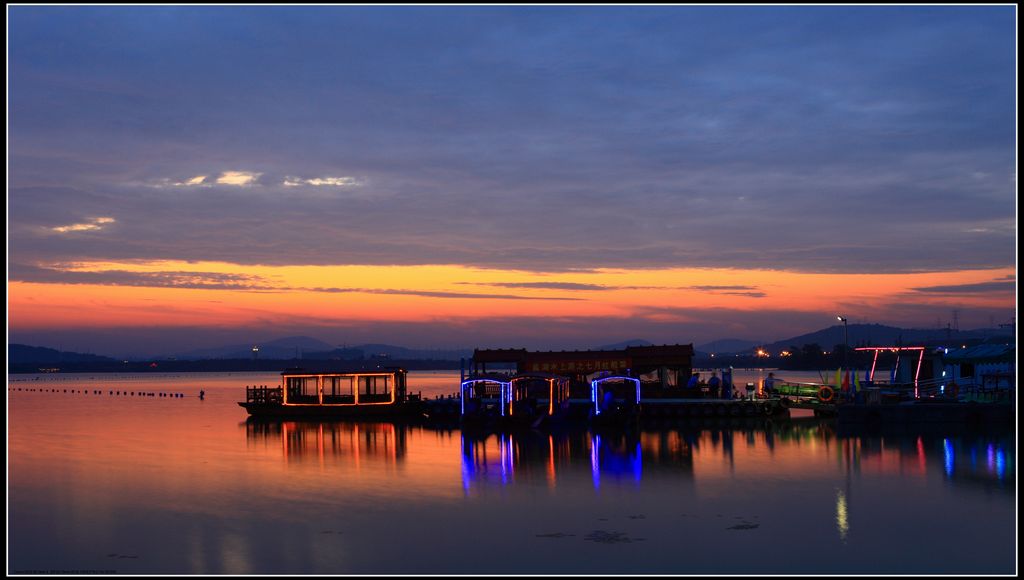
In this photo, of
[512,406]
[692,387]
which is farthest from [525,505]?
[692,387]

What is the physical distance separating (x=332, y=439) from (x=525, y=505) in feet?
68.0

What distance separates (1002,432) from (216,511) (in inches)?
1412

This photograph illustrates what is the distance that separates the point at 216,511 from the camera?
25.3m

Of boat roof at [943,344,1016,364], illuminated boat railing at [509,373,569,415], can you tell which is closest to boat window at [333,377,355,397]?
illuminated boat railing at [509,373,569,415]

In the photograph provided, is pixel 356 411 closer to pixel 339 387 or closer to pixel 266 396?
pixel 339 387

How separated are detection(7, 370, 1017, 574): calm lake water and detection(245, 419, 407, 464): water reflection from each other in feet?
1.03

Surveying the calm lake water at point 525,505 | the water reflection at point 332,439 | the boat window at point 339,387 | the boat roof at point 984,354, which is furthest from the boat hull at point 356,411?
the boat roof at point 984,354

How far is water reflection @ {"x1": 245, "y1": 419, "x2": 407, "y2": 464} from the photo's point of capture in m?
37.8

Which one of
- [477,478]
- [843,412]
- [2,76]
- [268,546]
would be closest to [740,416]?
[843,412]

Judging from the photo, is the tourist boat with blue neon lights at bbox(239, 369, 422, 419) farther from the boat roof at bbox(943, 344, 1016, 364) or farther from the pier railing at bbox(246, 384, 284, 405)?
the boat roof at bbox(943, 344, 1016, 364)

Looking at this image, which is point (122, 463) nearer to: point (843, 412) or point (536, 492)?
point (536, 492)

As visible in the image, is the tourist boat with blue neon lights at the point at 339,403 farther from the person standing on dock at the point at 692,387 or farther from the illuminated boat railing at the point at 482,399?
the person standing on dock at the point at 692,387

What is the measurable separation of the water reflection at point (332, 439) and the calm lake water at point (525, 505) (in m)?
0.31

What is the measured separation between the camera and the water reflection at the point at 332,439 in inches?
1490
